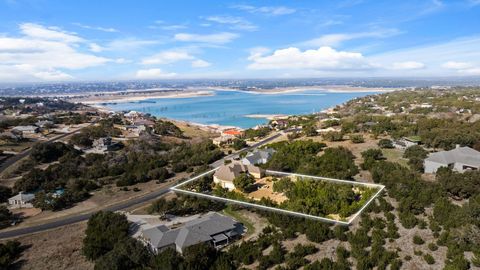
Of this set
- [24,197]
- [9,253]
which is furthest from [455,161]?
[24,197]

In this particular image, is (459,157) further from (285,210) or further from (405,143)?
(285,210)

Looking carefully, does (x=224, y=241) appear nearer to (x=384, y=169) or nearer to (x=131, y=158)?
(x=384, y=169)

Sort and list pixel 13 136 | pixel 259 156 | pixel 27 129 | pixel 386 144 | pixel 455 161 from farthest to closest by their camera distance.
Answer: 1. pixel 27 129
2. pixel 13 136
3. pixel 386 144
4. pixel 259 156
5. pixel 455 161

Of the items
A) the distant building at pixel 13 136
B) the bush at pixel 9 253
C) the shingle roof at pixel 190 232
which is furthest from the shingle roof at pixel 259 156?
the distant building at pixel 13 136

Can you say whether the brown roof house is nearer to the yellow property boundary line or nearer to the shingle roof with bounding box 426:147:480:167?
the yellow property boundary line

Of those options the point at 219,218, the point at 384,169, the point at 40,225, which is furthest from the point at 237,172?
the point at 40,225

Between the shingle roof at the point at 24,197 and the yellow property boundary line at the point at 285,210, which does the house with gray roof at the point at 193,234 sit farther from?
the shingle roof at the point at 24,197

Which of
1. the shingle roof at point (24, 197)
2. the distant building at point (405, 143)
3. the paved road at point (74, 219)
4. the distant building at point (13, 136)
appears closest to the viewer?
the paved road at point (74, 219)
